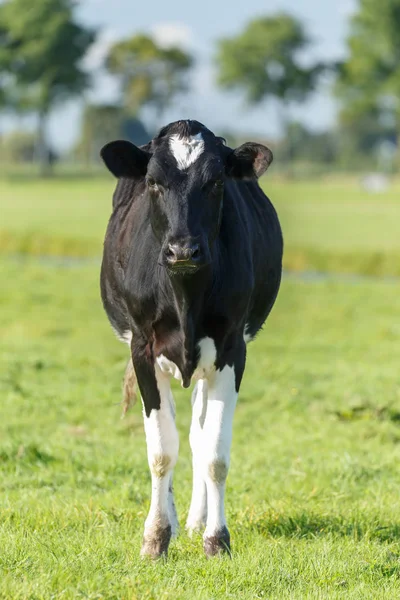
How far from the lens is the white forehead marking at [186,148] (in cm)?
545

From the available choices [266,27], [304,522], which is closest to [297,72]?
[266,27]

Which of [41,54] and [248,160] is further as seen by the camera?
[41,54]

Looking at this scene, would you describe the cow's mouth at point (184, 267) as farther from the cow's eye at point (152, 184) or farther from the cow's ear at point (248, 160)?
the cow's ear at point (248, 160)

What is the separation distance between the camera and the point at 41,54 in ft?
272

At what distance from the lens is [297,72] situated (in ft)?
325

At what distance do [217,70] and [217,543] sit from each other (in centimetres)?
10678

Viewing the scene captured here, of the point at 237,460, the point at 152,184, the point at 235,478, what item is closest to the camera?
the point at 152,184

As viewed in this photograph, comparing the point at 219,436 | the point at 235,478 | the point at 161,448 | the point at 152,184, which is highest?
the point at 152,184

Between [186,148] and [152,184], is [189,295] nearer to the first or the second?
[152,184]

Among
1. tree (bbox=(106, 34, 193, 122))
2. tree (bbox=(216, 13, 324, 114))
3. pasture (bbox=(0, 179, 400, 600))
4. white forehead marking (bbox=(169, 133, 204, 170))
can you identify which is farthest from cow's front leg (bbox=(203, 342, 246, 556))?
tree (bbox=(216, 13, 324, 114))

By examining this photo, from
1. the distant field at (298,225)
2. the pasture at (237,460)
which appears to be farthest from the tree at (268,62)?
the pasture at (237,460)

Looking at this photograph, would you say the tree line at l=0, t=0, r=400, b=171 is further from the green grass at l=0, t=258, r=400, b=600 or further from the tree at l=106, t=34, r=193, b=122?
the green grass at l=0, t=258, r=400, b=600

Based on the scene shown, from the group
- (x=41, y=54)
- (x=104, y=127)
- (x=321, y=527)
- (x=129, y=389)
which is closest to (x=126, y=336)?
(x=129, y=389)

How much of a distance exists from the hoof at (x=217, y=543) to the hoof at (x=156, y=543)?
0.21 metres
